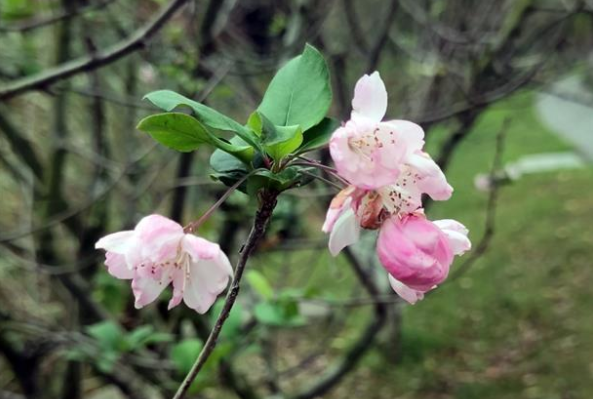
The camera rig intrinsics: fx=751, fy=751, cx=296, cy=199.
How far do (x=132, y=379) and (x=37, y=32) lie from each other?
1.78 metres

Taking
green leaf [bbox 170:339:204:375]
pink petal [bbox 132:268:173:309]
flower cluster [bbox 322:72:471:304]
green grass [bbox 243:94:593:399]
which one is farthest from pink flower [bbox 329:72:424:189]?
green grass [bbox 243:94:593:399]

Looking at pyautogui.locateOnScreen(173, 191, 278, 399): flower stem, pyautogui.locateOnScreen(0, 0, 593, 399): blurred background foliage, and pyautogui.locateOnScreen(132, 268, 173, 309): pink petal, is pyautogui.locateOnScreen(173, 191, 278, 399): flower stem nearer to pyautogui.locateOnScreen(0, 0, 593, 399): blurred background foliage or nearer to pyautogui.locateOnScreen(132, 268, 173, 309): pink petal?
pyautogui.locateOnScreen(132, 268, 173, 309): pink petal

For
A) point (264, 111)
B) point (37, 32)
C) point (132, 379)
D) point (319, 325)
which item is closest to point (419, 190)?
point (264, 111)

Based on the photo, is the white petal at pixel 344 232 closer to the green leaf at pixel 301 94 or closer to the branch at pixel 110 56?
the green leaf at pixel 301 94

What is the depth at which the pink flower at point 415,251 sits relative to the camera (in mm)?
618

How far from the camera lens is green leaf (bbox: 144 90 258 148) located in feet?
2.20

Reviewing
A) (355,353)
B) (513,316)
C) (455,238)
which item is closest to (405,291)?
(455,238)

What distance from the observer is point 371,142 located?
24.0 inches

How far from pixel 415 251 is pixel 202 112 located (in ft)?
0.79

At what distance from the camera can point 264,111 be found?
79cm

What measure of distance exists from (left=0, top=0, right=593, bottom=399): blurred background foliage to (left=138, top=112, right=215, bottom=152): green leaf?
72 centimetres

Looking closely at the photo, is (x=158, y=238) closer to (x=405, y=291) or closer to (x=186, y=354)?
(x=405, y=291)

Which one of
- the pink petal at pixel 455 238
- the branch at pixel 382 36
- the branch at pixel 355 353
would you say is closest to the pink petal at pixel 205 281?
the pink petal at pixel 455 238

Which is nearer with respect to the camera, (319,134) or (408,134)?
(408,134)
